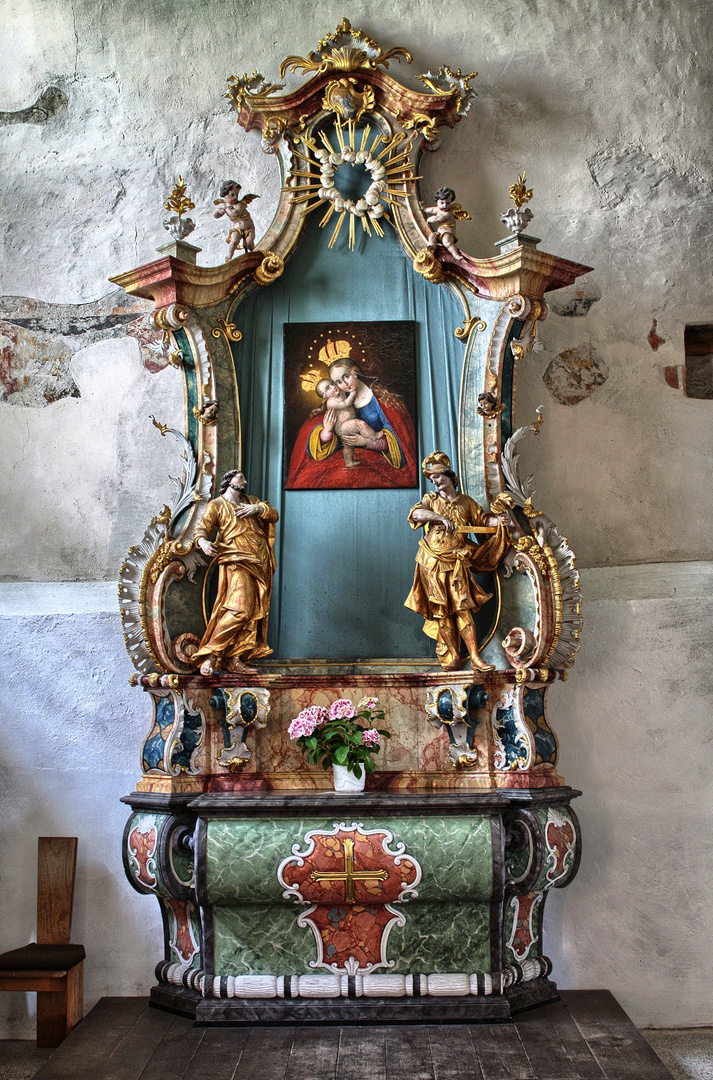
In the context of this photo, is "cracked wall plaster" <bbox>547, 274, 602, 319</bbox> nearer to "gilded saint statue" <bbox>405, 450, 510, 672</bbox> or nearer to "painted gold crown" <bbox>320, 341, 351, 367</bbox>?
"painted gold crown" <bbox>320, 341, 351, 367</bbox>

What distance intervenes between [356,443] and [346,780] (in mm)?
1848

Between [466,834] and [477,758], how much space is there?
1.62ft

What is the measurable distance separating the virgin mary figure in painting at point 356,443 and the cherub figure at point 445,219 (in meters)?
0.86

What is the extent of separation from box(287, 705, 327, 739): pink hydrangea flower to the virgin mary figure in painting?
1.32 m

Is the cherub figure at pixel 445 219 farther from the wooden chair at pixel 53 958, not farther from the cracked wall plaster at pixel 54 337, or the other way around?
the wooden chair at pixel 53 958

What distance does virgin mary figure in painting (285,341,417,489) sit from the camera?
5766 mm

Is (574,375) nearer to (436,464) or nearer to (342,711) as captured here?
(436,464)

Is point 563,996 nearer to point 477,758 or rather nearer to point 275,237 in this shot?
point 477,758

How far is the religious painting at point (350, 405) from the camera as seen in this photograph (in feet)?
18.9

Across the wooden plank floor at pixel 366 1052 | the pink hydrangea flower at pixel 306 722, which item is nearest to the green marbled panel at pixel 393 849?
the pink hydrangea flower at pixel 306 722

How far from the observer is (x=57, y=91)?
6711 millimetres

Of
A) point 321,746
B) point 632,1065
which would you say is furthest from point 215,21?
point 632,1065

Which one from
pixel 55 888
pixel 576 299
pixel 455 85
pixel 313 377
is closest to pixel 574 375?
pixel 576 299

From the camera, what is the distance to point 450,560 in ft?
17.5
